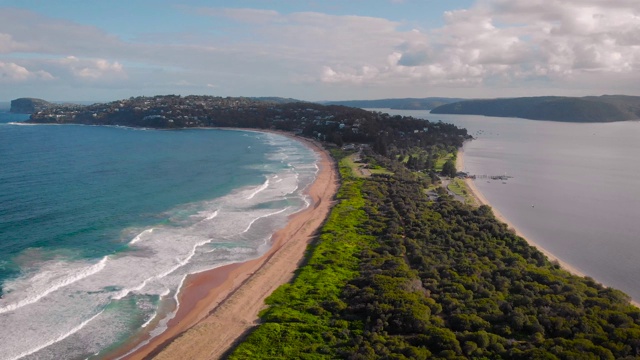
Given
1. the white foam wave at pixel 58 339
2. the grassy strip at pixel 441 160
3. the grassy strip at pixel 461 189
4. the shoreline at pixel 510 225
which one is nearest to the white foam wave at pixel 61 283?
the white foam wave at pixel 58 339

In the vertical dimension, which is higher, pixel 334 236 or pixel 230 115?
pixel 230 115

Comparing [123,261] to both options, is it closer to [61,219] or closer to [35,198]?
[61,219]

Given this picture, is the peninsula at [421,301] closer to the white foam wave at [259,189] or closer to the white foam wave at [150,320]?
the white foam wave at [150,320]

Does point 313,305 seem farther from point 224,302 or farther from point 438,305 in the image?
point 438,305

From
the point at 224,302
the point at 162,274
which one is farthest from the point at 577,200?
the point at 162,274

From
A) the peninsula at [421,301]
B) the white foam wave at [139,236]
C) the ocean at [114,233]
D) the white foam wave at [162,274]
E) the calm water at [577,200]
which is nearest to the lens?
the peninsula at [421,301]

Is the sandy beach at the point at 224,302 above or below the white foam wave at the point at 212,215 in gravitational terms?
below

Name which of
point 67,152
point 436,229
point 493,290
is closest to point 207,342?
point 493,290
